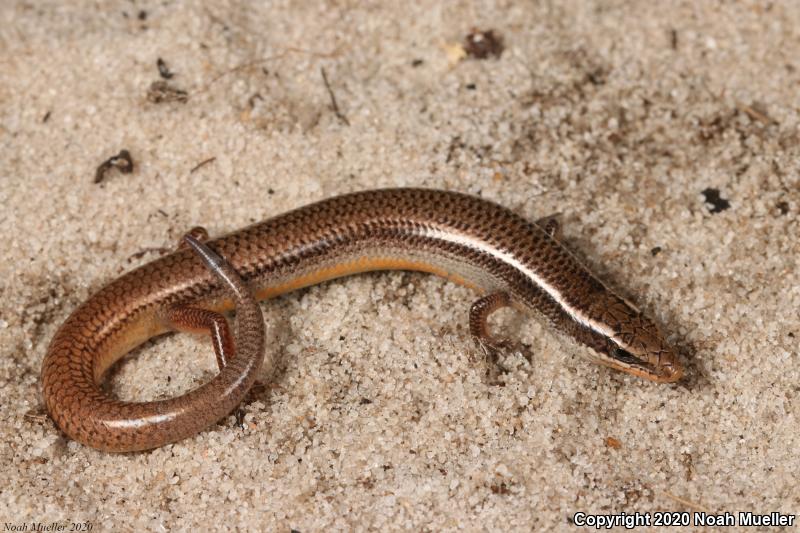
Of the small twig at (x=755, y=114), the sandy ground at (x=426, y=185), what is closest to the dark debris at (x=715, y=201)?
the sandy ground at (x=426, y=185)

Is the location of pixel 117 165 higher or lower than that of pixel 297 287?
higher

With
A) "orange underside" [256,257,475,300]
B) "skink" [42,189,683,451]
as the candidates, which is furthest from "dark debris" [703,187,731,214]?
"orange underside" [256,257,475,300]

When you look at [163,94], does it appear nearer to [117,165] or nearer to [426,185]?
[117,165]

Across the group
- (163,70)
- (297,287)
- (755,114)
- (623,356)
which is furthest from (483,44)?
(623,356)

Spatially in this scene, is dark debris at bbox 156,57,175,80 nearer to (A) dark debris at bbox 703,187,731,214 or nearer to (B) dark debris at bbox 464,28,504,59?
(B) dark debris at bbox 464,28,504,59

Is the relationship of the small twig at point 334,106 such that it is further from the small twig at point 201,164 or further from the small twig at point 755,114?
the small twig at point 755,114
